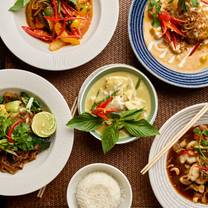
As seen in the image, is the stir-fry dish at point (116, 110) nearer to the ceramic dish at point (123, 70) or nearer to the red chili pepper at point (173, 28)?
the ceramic dish at point (123, 70)

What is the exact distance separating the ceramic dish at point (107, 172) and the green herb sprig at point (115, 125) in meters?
0.11

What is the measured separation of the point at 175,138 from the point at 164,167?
0.60 ft

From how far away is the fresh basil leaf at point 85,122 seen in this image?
2.50 m

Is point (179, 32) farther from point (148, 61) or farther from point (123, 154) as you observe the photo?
point (123, 154)

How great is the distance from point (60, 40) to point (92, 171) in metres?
0.75

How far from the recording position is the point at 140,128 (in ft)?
8.27

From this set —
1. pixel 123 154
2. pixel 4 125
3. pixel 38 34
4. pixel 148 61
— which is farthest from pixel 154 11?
pixel 4 125

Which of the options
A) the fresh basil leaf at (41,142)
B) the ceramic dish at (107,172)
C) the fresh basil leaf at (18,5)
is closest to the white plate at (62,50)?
the fresh basil leaf at (18,5)

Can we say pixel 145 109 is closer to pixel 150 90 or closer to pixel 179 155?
pixel 150 90

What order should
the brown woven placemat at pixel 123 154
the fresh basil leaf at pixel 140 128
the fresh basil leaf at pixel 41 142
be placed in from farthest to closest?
→ the brown woven placemat at pixel 123 154 → the fresh basil leaf at pixel 41 142 → the fresh basil leaf at pixel 140 128

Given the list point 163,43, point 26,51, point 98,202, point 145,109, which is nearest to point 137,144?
point 145,109

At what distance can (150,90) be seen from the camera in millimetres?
2605

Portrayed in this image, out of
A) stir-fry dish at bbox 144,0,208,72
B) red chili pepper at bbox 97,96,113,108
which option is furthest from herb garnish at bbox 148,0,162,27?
red chili pepper at bbox 97,96,113,108

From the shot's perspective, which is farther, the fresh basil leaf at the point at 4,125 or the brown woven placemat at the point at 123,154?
the brown woven placemat at the point at 123,154
